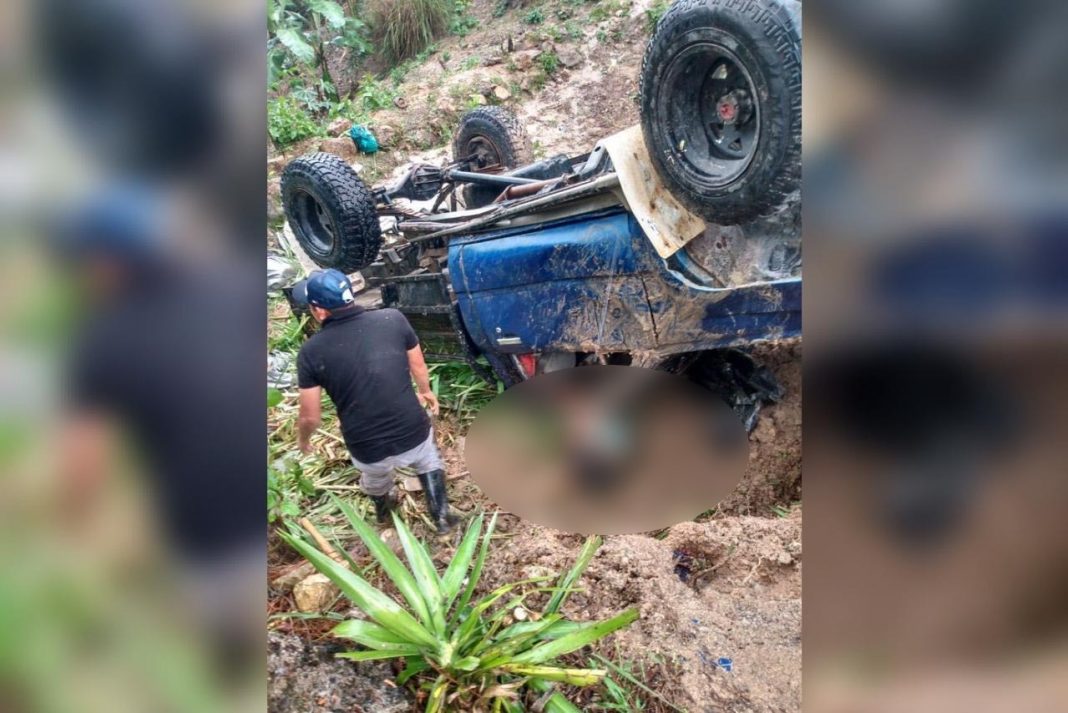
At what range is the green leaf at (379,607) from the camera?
1.70 metres

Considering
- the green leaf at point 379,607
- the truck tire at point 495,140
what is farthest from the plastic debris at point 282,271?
the green leaf at point 379,607

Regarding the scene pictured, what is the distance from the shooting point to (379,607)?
1.70m

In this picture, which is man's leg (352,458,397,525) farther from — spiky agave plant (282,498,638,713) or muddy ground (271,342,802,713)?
spiky agave plant (282,498,638,713)

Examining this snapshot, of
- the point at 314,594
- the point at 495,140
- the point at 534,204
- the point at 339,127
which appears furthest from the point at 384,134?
the point at 314,594

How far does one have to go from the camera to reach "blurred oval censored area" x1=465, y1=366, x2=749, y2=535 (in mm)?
2951

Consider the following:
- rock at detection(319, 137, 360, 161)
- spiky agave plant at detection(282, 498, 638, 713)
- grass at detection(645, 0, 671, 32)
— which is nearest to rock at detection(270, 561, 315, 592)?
spiky agave plant at detection(282, 498, 638, 713)

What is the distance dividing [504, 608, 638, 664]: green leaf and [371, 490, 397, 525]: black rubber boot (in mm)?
1966

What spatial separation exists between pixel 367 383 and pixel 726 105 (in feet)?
6.50
